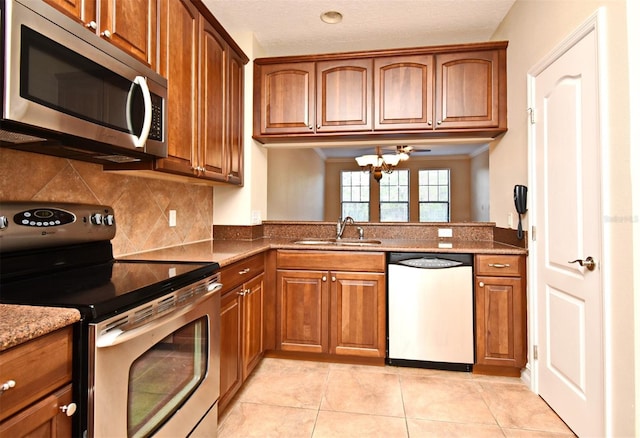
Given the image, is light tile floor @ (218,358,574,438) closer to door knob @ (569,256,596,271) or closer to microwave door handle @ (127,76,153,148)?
door knob @ (569,256,596,271)

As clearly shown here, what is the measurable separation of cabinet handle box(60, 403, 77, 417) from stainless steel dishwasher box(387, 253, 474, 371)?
6.40 feet

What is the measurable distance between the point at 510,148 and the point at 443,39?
111cm

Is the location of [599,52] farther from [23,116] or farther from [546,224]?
[23,116]

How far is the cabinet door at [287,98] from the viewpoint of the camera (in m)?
2.82

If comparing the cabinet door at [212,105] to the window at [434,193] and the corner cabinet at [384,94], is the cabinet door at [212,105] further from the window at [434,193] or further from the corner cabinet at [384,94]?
the window at [434,193]

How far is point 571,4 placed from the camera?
1.72 meters

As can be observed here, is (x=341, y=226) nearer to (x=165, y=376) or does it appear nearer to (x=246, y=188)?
(x=246, y=188)

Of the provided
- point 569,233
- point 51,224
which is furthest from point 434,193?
point 51,224

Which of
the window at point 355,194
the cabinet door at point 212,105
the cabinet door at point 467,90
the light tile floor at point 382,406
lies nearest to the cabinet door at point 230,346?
the light tile floor at point 382,406

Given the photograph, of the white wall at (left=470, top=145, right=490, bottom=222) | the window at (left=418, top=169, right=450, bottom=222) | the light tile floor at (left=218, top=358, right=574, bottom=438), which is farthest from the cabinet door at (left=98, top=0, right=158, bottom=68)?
the window at (left=418, top=169, right=450, bottom=222)

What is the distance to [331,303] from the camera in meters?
2.51

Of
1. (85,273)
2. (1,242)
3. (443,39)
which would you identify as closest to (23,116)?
(1,242)

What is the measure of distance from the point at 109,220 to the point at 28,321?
93 centimetres

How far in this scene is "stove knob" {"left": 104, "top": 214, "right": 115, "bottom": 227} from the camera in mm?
1603
